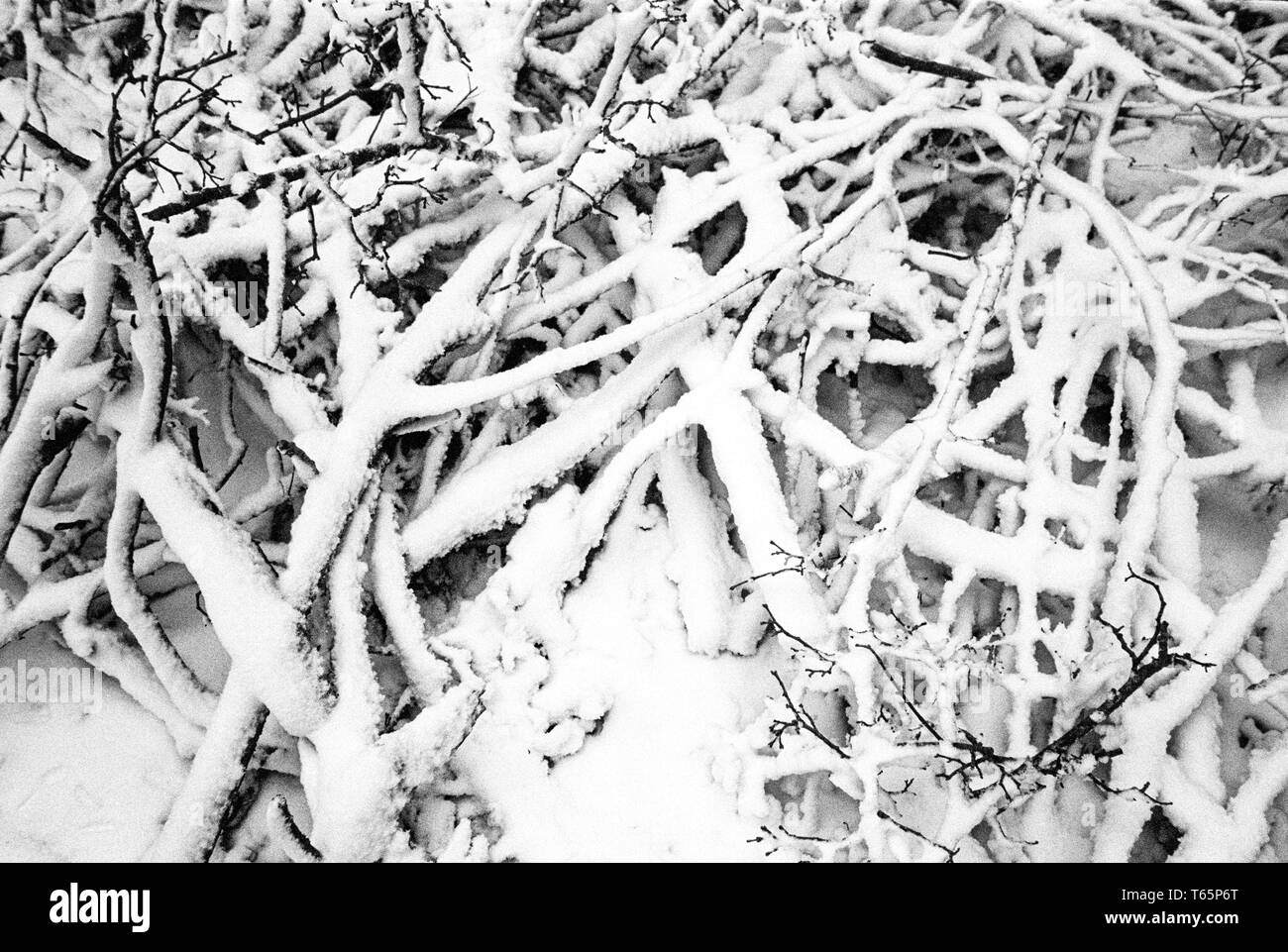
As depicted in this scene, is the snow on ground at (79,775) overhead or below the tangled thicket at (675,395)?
below

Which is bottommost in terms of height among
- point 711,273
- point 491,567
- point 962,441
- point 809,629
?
point 491,567

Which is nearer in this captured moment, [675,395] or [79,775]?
[79,775]

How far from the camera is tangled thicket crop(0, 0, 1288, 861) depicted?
1.62m

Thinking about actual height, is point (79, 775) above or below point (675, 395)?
below

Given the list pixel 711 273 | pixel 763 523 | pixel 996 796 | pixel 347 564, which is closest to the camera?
pixel 996 796

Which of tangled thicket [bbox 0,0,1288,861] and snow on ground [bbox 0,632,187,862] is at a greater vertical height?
tangled thicket [bbox 0,0,1288,861]

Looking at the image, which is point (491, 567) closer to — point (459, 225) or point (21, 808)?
point (459, 225)

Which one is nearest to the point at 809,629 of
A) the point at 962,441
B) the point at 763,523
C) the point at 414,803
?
the point at 763,523

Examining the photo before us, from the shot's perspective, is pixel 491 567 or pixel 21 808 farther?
pixel 491 567

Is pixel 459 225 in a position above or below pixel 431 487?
above

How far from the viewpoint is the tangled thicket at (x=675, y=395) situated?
5.32 ft

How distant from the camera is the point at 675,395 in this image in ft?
7.16

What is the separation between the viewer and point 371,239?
80.4 inches

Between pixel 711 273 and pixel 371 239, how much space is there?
1009 mm
